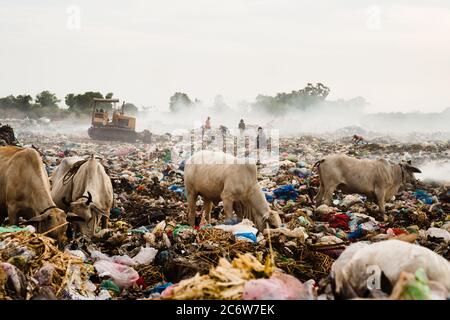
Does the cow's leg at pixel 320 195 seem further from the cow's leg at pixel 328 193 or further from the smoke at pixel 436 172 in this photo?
the smoke at pixel 436 172

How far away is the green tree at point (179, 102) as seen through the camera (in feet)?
166

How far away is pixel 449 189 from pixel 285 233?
21.3 ft

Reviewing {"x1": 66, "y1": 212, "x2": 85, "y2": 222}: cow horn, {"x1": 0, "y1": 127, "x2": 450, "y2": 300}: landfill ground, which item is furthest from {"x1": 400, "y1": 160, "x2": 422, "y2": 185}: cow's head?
{"x1": 66, "y1": 212, "x2": 85, "y2": 222}: cow horn

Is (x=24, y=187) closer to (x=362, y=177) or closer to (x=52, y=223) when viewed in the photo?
(x=52, y=223)

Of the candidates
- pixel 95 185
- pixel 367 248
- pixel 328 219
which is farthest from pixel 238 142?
pixel 367 248

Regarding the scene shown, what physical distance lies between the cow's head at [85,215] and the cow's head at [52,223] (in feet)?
1.40

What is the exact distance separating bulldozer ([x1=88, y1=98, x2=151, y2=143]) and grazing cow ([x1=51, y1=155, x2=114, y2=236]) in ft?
54.6

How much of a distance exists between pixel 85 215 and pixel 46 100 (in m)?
40.2

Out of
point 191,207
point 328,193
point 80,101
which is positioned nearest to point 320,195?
point 328,193

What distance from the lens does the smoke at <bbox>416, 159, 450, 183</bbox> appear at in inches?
518

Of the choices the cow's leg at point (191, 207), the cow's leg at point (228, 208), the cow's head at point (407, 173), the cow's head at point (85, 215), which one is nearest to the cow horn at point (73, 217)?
the cow's head at point (85, 215)

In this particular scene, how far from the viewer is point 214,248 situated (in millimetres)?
5590

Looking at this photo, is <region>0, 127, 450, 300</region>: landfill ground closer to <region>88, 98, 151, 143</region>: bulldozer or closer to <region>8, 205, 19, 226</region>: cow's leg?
<region>8, 205, 19, 226</region>: cow's leg
